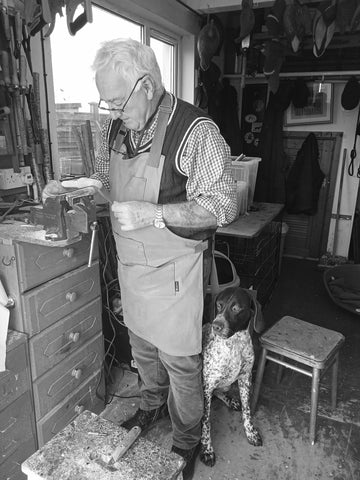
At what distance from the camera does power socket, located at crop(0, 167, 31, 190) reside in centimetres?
171

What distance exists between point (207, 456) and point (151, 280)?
2.77ft

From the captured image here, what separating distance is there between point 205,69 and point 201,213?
2351 millimetres

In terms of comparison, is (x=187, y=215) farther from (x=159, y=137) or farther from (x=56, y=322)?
(x=56, y=322)

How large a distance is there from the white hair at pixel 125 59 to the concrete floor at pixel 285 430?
1586mm

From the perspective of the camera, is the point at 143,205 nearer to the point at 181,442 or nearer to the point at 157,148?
the point at 157,148

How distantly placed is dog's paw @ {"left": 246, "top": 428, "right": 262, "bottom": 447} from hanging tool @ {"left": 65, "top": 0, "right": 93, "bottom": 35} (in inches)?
81.0

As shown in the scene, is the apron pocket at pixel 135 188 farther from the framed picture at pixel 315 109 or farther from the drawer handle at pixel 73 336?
the framed picture at pixel 315 109

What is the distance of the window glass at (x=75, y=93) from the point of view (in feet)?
6.97

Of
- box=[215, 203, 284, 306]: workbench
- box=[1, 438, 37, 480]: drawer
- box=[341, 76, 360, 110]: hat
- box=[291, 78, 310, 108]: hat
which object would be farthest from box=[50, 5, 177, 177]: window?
box=[341, 76, 360, 110]: hat

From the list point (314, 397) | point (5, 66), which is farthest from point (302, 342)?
point (5, 66)

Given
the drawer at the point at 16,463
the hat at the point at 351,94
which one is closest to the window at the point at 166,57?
the hat at the point at 351,94

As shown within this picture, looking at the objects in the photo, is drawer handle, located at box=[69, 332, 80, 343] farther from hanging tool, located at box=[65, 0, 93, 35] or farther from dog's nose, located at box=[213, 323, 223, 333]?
hanging tool, located at box=[65, 0, 93, 35]

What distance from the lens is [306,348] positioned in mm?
1822

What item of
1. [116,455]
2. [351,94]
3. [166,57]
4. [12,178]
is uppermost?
[166,57]
